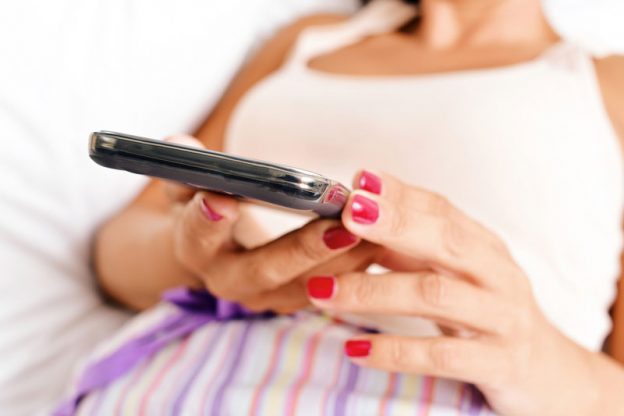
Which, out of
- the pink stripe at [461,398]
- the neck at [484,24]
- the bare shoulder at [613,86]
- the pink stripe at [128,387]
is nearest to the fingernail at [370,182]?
the pink stripe at [461,398]

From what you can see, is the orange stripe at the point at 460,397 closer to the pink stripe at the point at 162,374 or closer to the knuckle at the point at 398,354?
the knuckle at the point at 398,354

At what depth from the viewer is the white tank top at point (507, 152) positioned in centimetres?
65

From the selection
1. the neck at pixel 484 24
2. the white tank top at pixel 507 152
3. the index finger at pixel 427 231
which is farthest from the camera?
the neck at pixel 484 24

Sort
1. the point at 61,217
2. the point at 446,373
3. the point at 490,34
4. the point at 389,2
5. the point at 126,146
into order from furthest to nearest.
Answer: the point at 389,2
the point at 490,34
the point at 61,217
the point at 446,373
the point at 126,146

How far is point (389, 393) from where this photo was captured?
531 mm

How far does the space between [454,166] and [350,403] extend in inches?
11.2

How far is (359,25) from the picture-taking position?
984 millimetres

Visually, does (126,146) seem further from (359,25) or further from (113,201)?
(359,25)

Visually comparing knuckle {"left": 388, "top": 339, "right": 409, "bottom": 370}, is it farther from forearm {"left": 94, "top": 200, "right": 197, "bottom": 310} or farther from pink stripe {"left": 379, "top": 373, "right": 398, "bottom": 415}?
forearm {"left": 94, "top": 200, "right": 197, "bottom": 310}

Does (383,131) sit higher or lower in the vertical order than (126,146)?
lower

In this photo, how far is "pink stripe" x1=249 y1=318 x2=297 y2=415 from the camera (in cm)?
52

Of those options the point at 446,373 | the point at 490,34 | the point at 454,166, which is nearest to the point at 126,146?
the point at 446,373

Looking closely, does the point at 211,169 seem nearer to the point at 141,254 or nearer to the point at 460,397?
the point at 460,397

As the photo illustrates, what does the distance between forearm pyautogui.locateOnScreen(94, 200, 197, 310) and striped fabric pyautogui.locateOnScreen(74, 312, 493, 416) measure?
102 millimetres
